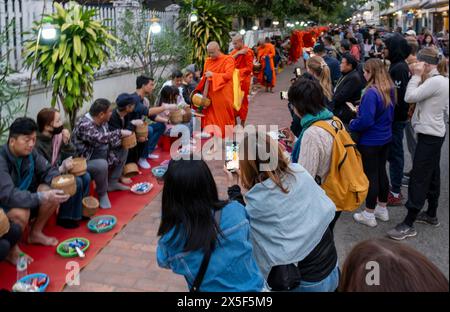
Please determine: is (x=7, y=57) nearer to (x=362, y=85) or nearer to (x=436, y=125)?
(x=362, y=85)

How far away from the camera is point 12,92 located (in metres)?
4.68

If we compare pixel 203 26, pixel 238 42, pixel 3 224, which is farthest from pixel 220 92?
pixel 3 224

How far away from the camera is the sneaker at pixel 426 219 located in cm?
453

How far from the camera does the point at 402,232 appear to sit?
4297mm

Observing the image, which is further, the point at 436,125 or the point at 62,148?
the point at 62,148

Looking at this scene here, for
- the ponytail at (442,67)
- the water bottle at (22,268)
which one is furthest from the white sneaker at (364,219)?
the water bottle at (22,268)

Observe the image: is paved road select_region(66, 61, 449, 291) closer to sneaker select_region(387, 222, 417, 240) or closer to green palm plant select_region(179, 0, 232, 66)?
sneaker select_region(387, 222, 417, 240)

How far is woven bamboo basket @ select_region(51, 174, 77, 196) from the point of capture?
3938 millimetres

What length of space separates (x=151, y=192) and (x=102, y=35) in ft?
6.98

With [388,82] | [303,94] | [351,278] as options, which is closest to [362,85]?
[388,82]

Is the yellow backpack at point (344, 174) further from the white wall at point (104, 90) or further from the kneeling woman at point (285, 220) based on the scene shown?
the white wall at point (104, 90)

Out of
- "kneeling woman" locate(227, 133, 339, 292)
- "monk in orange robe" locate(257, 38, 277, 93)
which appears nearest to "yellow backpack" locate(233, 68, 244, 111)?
"kneeling woman" locate(227, 133, 339, 292)

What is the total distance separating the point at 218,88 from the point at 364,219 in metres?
3.39

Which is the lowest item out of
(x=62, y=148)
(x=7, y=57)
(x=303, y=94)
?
(x=62, y=148)
